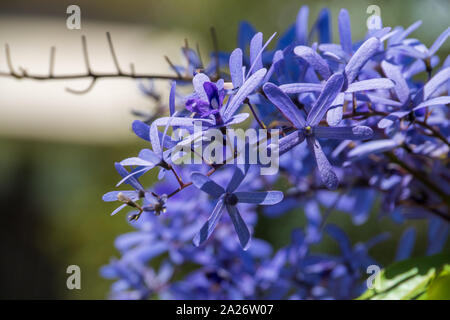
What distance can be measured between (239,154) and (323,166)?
0.21ft

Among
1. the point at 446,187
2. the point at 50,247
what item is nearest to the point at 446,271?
the point at 446,187

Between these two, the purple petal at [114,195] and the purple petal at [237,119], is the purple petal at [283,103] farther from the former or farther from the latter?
the purple petal at [114,195]

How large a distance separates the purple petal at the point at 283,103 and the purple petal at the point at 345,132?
0.6 inches

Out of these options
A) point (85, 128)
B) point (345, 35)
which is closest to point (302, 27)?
point (345, 35)

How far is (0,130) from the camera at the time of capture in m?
2.99

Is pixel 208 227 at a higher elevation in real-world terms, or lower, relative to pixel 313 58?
lower

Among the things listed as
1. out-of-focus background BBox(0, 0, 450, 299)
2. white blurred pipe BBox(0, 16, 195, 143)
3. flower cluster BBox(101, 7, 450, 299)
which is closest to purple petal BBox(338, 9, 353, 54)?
flower cluster BBox(101, 7, 450, 299)

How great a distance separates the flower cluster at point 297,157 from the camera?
16.1 inches

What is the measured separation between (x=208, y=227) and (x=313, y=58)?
0.16 metres

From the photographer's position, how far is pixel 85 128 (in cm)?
303

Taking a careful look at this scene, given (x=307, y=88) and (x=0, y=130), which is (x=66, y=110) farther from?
(x=307, y=88)

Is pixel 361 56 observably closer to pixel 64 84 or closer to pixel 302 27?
pixel 302 27

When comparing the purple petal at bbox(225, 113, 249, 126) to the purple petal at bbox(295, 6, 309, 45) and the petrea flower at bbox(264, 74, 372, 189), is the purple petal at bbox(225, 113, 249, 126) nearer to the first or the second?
the petrea flower at bbox(264, 74, 372, 189)

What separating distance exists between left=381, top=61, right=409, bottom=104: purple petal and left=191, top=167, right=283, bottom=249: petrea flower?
0.47ft
